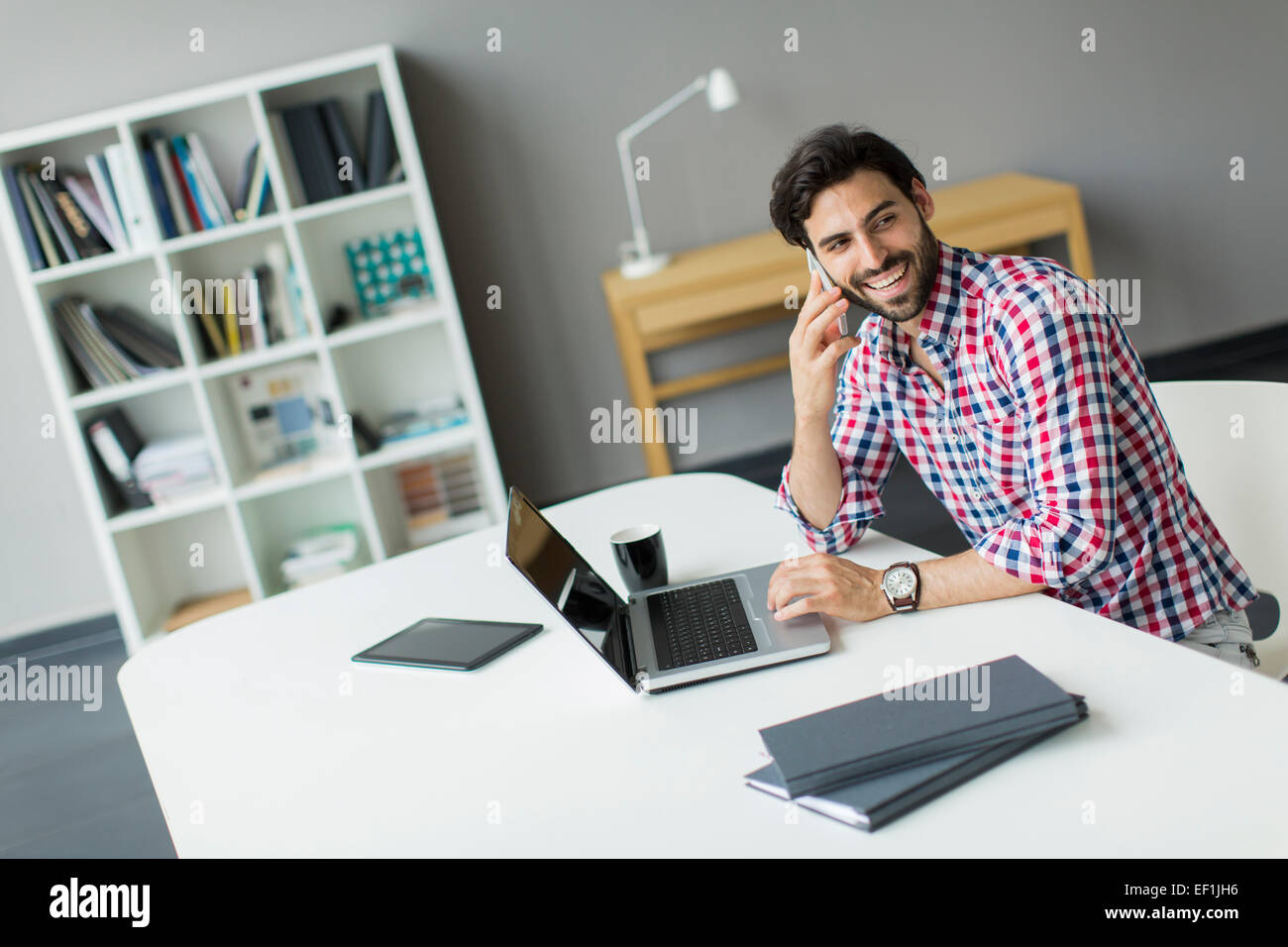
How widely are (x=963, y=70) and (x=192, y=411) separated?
2.81m

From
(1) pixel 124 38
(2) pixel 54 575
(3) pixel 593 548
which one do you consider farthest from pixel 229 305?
(3) pixel 593 548

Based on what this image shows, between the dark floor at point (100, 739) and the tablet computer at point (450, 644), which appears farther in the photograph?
the dark floor at point (100, 739)

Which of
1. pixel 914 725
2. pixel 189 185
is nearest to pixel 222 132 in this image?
pixel 189 185

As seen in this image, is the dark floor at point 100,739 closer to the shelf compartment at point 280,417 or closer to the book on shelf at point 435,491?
the shelf compartment at point 280,417

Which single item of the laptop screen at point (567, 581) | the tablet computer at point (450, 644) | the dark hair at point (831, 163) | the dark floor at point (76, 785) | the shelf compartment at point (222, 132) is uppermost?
the shelf compartment at point (222, 132)

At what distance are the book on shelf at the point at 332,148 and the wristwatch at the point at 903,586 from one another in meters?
2.51

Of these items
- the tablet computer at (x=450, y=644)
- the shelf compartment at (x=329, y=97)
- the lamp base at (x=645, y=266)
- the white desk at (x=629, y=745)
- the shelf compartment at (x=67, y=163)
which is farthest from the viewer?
the lamp base at (x=645, y=266)

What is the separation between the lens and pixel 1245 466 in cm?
142

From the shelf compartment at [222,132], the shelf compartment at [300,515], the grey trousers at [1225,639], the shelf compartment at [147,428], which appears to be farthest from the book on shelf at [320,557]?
the grey trousers at [1225,639]

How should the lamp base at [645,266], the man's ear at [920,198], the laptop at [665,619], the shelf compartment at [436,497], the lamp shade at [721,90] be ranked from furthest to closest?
1. the shelf compartment at [436,497]
2. the lamp base at [645,266]
3. the lamp shade at [721,90]
4. the man's ear at [920,198]
5. the laptop at [665,619]

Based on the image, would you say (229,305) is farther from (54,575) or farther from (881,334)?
(881,334)

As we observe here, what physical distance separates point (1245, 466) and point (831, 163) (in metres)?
0.66

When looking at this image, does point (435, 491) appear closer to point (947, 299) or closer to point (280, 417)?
point (280, 417)

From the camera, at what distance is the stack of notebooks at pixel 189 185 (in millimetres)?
3199
